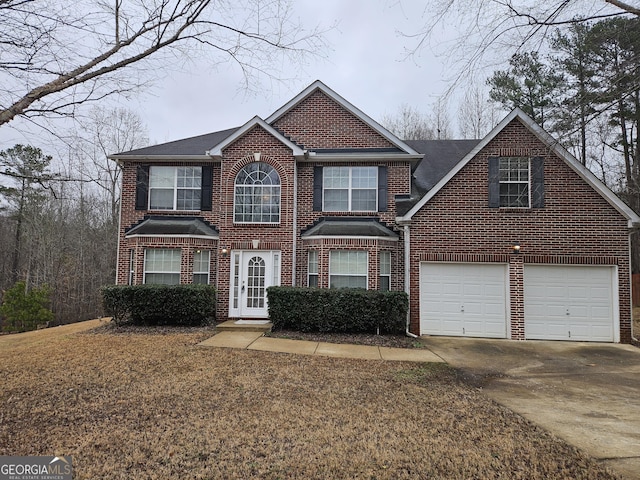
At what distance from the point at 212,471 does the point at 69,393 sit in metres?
3.37

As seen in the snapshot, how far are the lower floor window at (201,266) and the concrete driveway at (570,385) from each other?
7.35 meters

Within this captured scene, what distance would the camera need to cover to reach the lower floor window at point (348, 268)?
426 inches

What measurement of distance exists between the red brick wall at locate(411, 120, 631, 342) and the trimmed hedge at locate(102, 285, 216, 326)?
6336 millimetres

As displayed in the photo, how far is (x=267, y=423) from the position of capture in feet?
13.7

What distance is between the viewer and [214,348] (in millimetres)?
7953

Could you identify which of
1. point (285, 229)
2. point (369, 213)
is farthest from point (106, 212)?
point (369, 213)

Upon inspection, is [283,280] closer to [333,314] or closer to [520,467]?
[333,314]

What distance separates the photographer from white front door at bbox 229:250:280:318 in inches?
442

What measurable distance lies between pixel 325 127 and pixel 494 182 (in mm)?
5857

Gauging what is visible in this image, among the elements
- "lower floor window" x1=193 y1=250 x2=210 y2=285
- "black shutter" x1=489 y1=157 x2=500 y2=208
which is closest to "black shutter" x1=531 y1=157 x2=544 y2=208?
"black shutter" x1=489 y1=157 x2=500 y2=208

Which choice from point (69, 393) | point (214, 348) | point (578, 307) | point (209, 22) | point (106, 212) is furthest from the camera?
point (106, 212)

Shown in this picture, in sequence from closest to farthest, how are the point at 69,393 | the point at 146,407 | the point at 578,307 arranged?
the point at 146,407, the point at 69,393, the point at 578,307

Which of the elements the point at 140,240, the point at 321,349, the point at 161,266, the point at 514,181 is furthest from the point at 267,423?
the point at 514,181

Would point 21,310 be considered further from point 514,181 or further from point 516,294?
point 514,181
